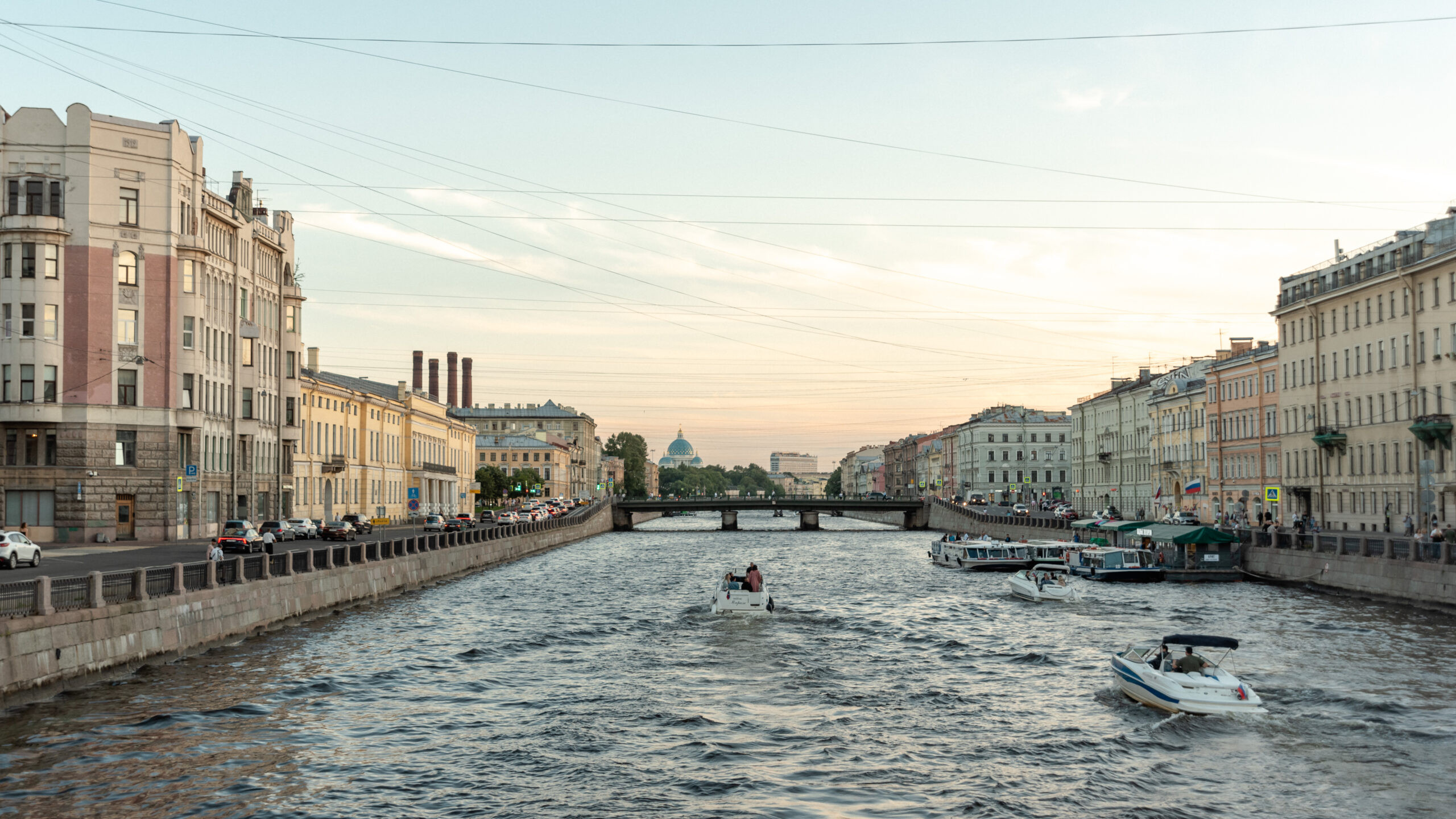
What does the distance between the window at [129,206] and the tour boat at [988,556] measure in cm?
5064

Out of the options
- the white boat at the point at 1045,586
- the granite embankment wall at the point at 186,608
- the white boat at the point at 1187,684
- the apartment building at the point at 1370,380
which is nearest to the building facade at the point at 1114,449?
the apartment building at the point at 1370,380

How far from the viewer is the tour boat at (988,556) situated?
259ft

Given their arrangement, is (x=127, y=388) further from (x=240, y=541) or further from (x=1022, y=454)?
(x=1022, y=454)

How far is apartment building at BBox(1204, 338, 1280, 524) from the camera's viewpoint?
93.5 m

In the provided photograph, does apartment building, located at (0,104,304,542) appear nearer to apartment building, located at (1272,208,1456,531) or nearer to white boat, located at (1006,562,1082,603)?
white boat, located at (1006,562,1082,603)

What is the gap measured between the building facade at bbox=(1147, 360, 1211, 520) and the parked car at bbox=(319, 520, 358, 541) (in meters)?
61.7

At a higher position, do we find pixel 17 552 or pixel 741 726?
pixel 17 552

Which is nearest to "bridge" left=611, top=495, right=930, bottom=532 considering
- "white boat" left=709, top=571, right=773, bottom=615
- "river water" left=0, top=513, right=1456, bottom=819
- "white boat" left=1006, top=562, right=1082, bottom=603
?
"white boat" left=1006, top=562, right=1082, bottom=603

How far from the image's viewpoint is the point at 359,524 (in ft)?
293

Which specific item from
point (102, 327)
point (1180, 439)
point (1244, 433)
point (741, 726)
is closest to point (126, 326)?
point (102, 327)

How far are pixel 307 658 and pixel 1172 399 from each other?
98012 millimetres

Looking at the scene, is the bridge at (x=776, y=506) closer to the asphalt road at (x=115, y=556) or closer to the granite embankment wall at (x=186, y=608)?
the asphalt road at (x=115, y=556)

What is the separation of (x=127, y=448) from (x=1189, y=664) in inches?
2243

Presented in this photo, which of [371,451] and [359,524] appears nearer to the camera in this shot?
[359,524]
